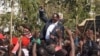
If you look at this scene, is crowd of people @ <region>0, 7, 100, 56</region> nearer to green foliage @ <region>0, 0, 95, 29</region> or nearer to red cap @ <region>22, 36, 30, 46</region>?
red cap @ <region>22, 36, 30, 46</region>

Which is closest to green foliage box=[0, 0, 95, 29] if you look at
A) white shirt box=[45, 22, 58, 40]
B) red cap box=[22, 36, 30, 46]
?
white shirt box=[45, 22, 58, 40]

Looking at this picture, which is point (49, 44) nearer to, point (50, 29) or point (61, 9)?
point (50, 29)

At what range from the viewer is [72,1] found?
15867 millimetres

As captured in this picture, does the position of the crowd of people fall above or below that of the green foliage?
above

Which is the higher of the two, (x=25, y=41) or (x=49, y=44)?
(x=25, y=41)

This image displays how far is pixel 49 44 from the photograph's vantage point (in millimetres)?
9914

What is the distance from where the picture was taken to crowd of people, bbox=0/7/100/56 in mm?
9609

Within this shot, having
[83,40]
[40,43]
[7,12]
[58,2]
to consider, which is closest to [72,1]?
[58,2]


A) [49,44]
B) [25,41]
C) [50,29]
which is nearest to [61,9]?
[50,29]

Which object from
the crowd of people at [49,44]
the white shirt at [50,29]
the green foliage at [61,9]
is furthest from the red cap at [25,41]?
the green foliage at [61,9]

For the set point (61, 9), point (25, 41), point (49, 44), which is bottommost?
point (61, 9)

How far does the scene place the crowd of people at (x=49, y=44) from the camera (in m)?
9.61

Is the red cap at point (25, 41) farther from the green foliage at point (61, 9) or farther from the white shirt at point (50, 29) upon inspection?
the green foliage at point (61, 9)

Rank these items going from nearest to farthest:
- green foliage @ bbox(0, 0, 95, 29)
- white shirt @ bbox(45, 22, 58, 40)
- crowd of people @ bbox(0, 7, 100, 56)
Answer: crowd of people @ bbox(0, 7, 100, 56)
white shirt @ bbox(45, 22, 58, 40)
green foliage @ bbox(0, 0, 95, 29)
